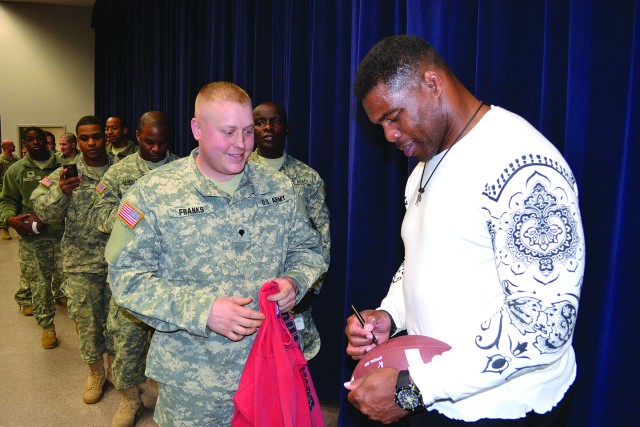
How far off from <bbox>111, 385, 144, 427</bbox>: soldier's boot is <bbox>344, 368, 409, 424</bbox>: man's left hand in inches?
93.5

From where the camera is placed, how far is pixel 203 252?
72.2 inches

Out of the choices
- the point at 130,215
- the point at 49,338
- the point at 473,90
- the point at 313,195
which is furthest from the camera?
the point at 49,338

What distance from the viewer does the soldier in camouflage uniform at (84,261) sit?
355 cm

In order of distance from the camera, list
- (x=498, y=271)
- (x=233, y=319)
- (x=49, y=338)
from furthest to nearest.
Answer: (x=49, y=338), (x=233, y=319), (x=498, y=271)

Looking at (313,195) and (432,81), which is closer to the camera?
(432,81)

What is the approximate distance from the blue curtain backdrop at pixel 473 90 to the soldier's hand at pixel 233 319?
3.39ft

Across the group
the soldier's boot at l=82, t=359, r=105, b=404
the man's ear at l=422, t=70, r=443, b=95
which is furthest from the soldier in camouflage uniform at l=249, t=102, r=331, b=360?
the man's ear at l=422, t=70, r=443, b=95

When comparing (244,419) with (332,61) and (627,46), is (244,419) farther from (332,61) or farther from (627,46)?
(332,61)

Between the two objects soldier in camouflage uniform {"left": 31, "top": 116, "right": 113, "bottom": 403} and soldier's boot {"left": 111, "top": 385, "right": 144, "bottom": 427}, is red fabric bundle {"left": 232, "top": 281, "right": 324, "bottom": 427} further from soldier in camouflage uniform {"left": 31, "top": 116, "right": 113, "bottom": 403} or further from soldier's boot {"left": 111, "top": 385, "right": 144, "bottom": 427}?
soldier in camouflage uniform {"left": 31, "top": 116, "right": 113, "bottom": 403}

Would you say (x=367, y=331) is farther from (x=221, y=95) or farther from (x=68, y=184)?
(x=68, y=184)

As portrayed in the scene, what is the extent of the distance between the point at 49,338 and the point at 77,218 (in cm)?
135

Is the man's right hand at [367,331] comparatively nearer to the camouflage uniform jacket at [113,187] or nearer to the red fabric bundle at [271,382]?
the red fabric bundle at [271,382]

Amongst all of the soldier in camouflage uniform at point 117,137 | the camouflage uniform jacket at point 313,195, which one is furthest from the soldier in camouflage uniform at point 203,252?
the soldier in camouflage uniform at point 117,137

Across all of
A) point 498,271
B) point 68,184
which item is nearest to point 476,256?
point 498,271
